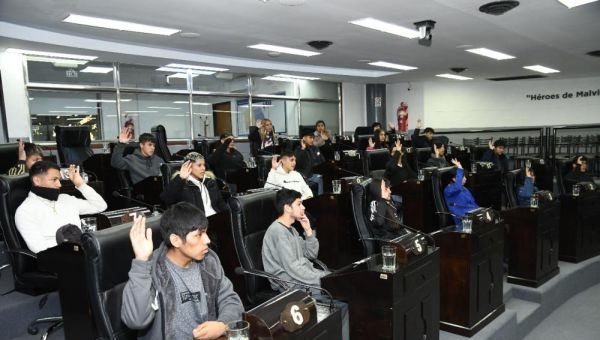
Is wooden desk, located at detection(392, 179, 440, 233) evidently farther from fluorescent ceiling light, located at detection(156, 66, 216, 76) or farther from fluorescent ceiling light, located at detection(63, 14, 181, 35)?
fluorescent ceiling light, located at detection(156, 66, 216, 76)

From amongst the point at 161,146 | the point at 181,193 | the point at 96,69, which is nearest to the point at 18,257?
the point at 181,193

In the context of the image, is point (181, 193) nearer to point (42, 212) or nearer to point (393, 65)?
point (42, 212)

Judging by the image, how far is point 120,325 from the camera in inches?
71.5

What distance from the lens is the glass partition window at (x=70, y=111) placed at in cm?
708

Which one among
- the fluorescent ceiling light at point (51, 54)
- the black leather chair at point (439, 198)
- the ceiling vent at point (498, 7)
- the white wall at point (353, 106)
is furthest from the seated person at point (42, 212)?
the white wall at point (353, 106)

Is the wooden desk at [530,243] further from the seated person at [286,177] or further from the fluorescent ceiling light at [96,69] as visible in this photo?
the fluorescent ceiling light at [96,69]

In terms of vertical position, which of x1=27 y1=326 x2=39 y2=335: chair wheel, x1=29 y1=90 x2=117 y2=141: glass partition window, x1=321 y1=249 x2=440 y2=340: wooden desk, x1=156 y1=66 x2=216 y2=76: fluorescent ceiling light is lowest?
x1=27 y1=326 x2=39 y2=335: chair wheel

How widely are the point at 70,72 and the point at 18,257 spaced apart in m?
5.53

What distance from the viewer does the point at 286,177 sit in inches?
182

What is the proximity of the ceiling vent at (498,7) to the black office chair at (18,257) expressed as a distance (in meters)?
4.50

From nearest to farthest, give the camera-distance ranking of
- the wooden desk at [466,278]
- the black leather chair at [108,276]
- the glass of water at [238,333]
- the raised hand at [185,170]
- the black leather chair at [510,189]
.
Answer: the glass of water at [238,333], the black leather chair at [108,276], the wooden desk at [466,278], the raised hand at [185,170], the black leather chair at [510,189]

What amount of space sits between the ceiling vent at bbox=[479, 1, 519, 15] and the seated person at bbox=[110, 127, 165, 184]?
385 centimetres

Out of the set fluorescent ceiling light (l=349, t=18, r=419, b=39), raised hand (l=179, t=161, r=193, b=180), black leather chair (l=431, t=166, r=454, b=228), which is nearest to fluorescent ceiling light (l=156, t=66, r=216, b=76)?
fluorescent ceiling light (l=349, t=18, r=419, b=39)

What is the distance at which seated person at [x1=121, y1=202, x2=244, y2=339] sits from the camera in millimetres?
1608
